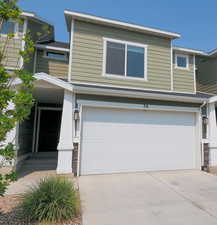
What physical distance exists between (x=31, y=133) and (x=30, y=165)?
2.05m

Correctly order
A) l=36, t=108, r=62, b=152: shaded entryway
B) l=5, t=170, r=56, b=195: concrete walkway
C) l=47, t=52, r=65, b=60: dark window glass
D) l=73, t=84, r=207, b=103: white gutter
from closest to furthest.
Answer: l=5, t=170, r=56, b=195: concrete walkway
l=73, t=84, r=207, b=103: white gutter
l=47, t=52, r=65, b=60: dark window glass
l=36, t=108, r=62, b=152: shaded entryway

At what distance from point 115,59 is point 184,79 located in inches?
159

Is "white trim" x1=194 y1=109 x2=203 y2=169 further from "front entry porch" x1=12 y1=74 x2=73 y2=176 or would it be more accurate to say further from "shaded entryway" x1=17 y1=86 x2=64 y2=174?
"shaded entryway" x1=17 y1=86 x2=64 y2=174

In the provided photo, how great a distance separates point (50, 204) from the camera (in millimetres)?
3055

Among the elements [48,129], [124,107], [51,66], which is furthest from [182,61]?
[48,129]

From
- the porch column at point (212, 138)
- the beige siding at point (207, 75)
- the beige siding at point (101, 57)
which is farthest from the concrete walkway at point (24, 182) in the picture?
the beige siding at point (207, 75)

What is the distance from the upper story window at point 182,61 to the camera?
29.1 feet

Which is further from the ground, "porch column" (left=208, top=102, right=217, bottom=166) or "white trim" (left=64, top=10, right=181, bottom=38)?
"white trim" (left=64, top=10, right=181, bottom=38)

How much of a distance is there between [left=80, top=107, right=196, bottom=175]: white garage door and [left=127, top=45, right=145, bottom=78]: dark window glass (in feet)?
6.55

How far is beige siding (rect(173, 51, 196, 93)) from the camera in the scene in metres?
8.62

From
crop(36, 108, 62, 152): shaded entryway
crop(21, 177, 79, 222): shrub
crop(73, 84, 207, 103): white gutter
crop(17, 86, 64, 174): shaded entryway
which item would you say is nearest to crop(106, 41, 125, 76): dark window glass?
crop(73, 84, 207, 103): white gutter

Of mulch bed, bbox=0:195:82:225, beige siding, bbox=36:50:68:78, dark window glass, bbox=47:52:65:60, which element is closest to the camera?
mulch bed, bbox=0:195:82:225

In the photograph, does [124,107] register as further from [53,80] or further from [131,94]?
[53,80]

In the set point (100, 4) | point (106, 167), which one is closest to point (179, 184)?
point (106, 167)
